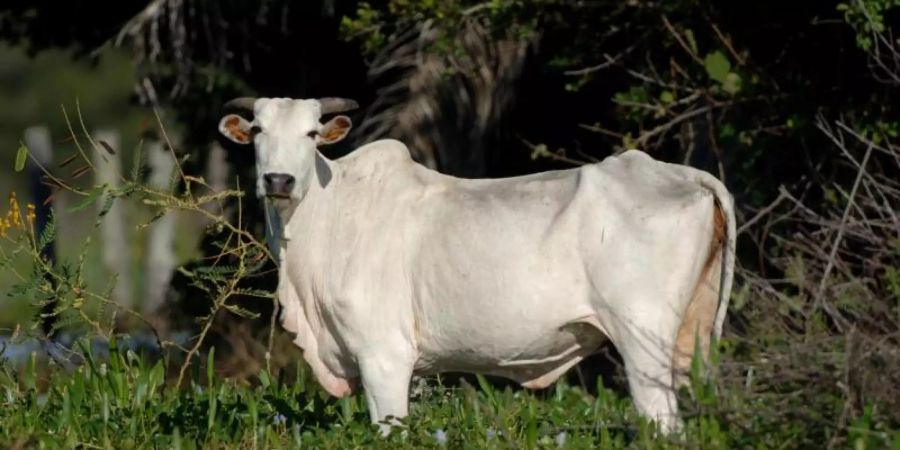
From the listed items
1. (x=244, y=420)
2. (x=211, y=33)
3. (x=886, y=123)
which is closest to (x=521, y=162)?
(x=211, y=33)

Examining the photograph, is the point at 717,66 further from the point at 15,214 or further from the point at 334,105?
the point at 15,214

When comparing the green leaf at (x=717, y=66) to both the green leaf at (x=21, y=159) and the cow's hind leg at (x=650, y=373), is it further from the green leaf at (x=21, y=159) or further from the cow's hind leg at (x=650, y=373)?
the green leaf at (x=21, y=159)

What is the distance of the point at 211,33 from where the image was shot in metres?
13.7

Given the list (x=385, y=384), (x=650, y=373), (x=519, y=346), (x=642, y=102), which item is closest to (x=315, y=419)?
(x=385, y=384)

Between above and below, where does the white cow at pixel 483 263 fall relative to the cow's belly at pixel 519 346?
above

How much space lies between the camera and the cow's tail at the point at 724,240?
7.32 meters

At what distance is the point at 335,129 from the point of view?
26.2 feet

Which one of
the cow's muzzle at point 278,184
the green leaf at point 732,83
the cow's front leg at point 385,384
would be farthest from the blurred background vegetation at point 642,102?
the cow's front leg at point 385,384

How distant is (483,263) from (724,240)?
1029 millimetres

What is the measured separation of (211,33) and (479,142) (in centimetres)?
231

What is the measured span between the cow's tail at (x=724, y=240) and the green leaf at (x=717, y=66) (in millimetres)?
3156

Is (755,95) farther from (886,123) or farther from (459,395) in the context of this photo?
(459,395)

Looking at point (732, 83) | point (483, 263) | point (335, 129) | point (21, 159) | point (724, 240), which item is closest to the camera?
point (724, 240)

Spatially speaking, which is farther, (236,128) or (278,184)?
(236,128)
